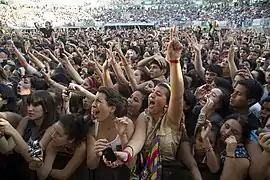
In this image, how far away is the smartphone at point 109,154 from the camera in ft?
9.66

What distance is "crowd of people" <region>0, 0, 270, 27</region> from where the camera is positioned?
137 ft

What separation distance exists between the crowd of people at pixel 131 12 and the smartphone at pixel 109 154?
3609 centimetres

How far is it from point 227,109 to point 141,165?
1.51 m

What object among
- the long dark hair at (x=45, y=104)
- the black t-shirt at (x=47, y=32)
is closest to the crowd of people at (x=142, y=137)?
the long dark hair at (x=45, y=104)

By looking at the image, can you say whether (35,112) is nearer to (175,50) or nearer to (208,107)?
(175,50)

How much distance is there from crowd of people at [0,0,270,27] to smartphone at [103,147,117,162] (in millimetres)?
36088

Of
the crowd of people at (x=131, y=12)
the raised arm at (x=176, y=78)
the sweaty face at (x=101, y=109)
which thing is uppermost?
the raised arm at (x=176, y=78)

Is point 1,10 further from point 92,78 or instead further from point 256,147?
point 256,147

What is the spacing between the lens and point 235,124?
3.35 m

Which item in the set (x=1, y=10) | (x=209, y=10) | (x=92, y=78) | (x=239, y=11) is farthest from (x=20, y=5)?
(x=92, y=78)

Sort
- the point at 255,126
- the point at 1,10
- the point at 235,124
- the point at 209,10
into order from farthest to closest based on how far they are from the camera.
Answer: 1. the point at 209,10
2. the point at 1,10
3. the point at 255,126
4. the point at 235,124

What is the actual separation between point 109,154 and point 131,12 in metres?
53.3

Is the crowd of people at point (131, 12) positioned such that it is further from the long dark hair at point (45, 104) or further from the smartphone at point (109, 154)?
the smartphone at point (109, 154)

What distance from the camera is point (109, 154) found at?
297 cm
